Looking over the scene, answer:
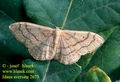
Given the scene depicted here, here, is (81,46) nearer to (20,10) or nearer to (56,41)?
(56,41)

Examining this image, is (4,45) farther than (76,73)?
Yes

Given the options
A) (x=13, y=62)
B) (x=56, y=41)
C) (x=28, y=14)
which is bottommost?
(x=13, y=62)

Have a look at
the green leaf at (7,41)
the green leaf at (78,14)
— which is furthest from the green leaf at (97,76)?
the green leaf at (7,41)

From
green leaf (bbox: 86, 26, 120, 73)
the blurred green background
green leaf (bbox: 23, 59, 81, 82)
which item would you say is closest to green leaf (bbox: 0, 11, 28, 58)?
the blurred green background

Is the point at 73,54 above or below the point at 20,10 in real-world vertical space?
below

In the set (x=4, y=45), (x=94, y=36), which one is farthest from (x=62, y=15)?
(x=4, y=45)

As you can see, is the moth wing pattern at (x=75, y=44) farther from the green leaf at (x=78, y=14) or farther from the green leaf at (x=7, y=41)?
the green leaf at (x=7, y=41)

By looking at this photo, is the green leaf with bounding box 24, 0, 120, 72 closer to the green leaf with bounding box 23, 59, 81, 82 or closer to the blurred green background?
the blurred green background

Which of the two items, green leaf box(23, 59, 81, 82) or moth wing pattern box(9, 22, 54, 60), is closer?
green leaf box(23, 59, 81, 82)

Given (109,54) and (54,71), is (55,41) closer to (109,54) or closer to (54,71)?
(54,71)
